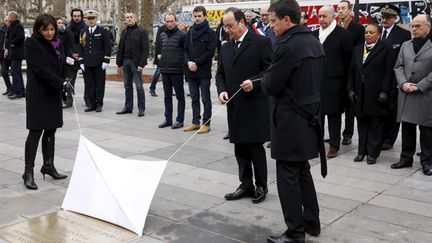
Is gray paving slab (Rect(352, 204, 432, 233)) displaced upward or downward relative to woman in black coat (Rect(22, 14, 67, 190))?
downward

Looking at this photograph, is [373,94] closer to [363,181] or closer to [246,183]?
[363,181]

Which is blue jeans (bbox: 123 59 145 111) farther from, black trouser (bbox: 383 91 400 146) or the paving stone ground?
black trouser (bbox: 383 91 400 146)

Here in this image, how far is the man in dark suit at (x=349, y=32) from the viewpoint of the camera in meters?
7.57

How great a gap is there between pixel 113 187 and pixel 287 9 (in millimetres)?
2156

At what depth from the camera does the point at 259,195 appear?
512 cm

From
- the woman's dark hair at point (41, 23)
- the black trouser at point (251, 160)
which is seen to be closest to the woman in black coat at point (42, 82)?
the woman's dark hair at point (41, 23)

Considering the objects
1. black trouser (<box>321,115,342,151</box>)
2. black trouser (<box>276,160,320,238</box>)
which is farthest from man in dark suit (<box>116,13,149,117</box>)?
black trouser (<box>276,160,320,238</box>)

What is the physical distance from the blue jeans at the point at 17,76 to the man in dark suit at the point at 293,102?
9791 millimetres

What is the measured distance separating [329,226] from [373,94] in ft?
9.28

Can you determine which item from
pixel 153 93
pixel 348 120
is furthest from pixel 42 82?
pixel 153 93

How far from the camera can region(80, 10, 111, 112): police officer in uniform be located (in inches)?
414

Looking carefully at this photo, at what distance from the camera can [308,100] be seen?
3.93 metres

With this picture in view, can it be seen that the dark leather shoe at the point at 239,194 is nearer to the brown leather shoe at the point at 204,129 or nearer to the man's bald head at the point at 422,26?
the man's bald head at the point at 422,26

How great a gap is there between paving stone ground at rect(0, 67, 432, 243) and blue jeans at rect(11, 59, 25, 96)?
4109 mm
